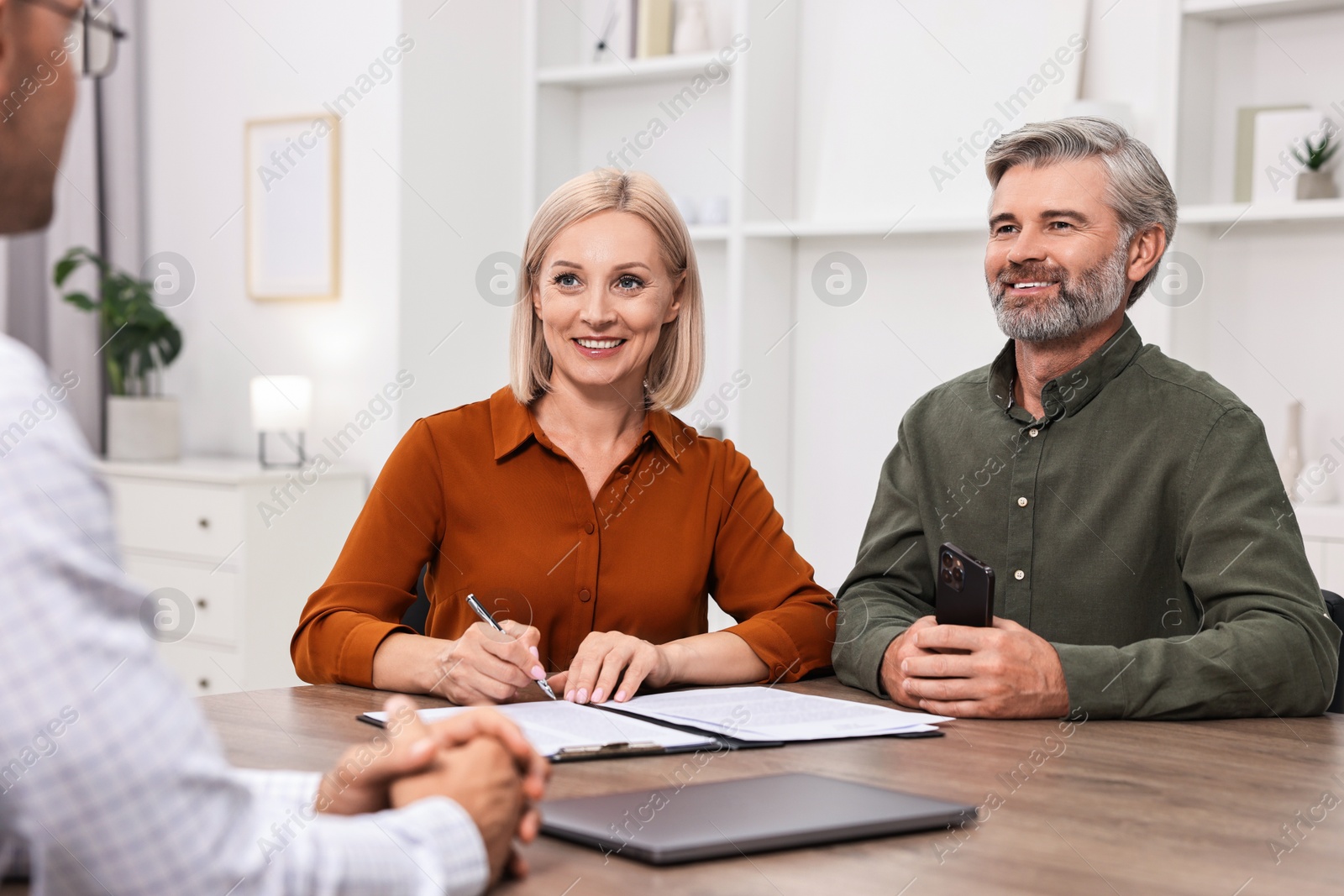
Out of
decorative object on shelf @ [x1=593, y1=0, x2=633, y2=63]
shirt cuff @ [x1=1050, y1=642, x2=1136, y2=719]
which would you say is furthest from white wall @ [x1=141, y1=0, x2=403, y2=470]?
shirt cuff @ [x1=1050, y1=642, x2=1136, y2=719]

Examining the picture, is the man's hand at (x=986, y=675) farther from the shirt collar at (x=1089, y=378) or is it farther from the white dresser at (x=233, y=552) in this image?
the white dresser at (x=233, y=552)

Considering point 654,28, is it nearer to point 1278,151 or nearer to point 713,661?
point 1278,151

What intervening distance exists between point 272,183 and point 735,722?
3524 millimetres

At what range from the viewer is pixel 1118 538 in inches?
75.1

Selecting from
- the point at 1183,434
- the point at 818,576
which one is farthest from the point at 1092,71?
the point at 1183,434

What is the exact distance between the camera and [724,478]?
2.08 m

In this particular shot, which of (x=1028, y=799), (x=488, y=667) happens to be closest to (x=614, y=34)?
(x=488, y=667)

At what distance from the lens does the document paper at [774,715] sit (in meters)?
1.40

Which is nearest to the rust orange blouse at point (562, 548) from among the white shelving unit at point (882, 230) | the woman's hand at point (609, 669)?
the woman's hand at point (609, 669)

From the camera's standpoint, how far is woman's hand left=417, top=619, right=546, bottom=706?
1538mm

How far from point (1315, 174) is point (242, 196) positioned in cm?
337

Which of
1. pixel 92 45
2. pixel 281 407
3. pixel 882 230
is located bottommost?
pixel 281 407

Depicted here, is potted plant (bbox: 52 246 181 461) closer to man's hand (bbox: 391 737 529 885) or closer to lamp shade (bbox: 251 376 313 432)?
lamp shade (bbox: 251 376 313 432)

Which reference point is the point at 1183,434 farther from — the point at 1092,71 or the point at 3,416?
the point at 1092,71
